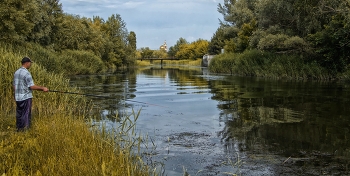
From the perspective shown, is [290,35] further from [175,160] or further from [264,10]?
[175,160]

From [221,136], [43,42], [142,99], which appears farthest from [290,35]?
[43,42]

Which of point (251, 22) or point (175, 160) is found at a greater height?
point (251, 22)

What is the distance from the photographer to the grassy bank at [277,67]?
33.8 m

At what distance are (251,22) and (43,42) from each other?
2958cm

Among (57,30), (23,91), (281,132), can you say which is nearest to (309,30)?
(281,132)

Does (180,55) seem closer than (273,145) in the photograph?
No

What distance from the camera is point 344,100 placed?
1920cm

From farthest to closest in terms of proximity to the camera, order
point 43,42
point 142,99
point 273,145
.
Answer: point 43,42, point 142,99, point 273,145

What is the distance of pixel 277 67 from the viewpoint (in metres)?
37.8

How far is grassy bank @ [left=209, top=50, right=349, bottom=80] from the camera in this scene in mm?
33750

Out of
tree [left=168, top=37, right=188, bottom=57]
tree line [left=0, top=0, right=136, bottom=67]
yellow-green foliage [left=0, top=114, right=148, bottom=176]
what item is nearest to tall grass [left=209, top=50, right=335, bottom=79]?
tree line [left=0, top=0, right=136, bottom=67]

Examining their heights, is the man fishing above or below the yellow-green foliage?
above

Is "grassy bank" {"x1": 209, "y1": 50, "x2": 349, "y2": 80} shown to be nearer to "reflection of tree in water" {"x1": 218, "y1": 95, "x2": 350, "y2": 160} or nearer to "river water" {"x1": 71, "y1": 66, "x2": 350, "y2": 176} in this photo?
"river water" {"x1": 71, "y1": 66, "x2": 350, "y2": 176}

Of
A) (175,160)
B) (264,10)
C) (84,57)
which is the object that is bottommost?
(175,160)
